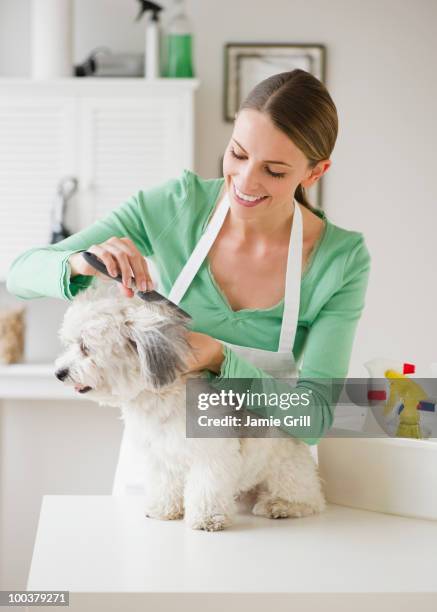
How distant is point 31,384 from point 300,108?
1.88 meters

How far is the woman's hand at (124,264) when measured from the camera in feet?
3.75

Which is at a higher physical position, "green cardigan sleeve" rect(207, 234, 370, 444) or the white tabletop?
"green cardigan sleeve" rect(207, 234, 370, 444)

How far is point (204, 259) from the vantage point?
55.4 inches

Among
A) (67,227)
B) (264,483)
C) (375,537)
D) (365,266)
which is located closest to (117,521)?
(264,483)

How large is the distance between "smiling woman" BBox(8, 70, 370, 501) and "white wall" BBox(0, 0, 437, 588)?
1.76 metres

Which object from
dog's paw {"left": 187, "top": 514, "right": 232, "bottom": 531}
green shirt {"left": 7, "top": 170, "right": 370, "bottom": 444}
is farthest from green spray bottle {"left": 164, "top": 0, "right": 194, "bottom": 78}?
dog's paw {"left": 187, "top": 514, "right": 232, "bottom": 531}

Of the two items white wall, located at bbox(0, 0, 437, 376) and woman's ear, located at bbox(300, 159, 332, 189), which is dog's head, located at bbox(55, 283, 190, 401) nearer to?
woman's ear, located at bbox(300, 159, 332, 189)

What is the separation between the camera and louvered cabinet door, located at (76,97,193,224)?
2.94 meters

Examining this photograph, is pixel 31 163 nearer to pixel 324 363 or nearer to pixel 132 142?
pixel 132 142

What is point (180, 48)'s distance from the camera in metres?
2.95

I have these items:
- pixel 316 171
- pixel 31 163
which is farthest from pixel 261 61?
pixel 316 171

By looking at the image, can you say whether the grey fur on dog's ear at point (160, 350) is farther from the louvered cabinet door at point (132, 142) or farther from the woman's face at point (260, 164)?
the louvered cabinet door at point (132, 142)

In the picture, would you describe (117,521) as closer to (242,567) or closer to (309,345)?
(242,567)

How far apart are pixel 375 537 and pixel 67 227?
6.72 ft
